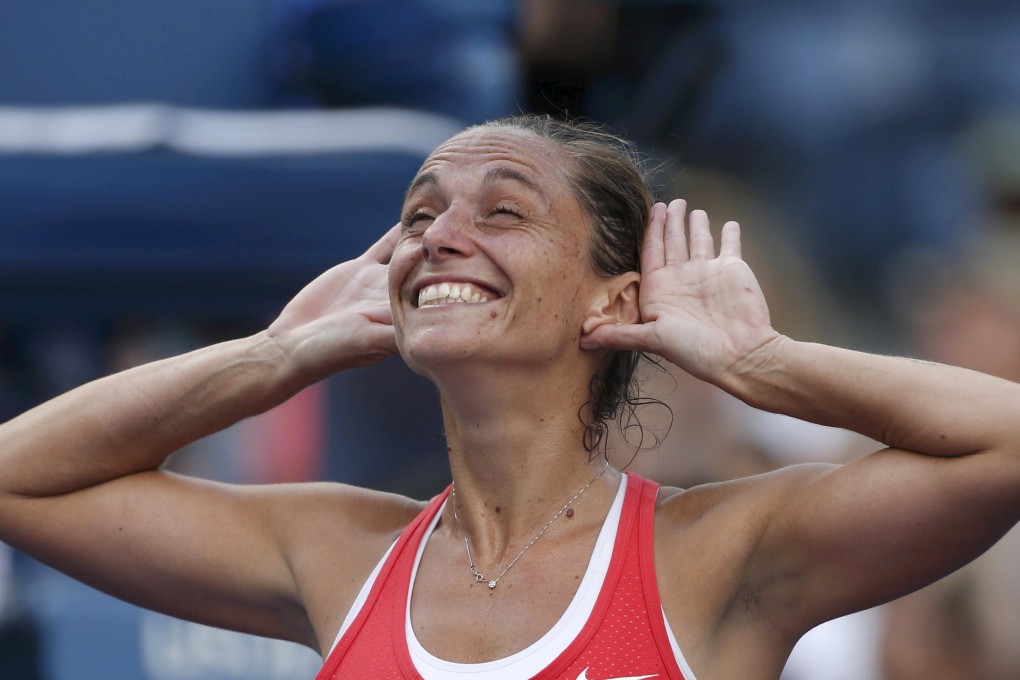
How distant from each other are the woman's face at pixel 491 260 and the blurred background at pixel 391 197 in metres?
1.58

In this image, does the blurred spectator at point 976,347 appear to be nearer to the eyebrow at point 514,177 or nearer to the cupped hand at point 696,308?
the cupped hand at point 696,308

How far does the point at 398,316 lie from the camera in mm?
2516

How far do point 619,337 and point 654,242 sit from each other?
251 mm

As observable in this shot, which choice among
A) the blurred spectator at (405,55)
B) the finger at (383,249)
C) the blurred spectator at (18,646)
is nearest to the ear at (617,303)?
the finger at (383,249)

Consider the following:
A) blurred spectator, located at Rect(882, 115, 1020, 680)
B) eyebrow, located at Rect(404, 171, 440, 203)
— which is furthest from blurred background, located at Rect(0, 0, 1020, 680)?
eyebrow, located at Rect(404, 171, 440, 203)

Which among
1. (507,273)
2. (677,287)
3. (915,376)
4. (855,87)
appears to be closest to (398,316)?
(507,273)

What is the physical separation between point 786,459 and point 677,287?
2.01 meters

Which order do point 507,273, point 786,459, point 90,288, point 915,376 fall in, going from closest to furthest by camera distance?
1. point 915,376
2. point 507,273
3. point 786,459
4. point 90,288

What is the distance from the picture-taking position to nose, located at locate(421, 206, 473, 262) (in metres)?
2.46

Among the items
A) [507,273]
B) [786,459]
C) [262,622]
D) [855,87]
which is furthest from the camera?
[855,87]

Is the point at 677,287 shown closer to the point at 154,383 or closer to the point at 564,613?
the point at 564,613

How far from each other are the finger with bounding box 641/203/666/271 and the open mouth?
35cm

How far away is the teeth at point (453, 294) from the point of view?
244cm

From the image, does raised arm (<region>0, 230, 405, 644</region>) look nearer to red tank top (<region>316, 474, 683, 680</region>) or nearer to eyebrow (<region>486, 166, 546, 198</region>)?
red tank top (<region>316, 474, 683, 680</region>)
